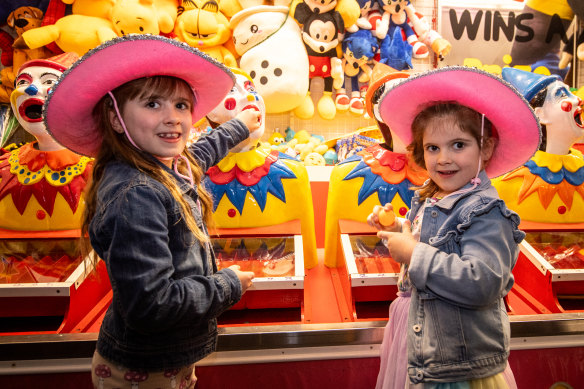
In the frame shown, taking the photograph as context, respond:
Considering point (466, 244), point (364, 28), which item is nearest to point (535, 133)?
point (466, 244)

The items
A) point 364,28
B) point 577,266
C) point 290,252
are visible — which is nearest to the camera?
point 577,266

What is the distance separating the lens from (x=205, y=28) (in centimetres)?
294

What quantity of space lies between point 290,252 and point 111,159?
92 cm

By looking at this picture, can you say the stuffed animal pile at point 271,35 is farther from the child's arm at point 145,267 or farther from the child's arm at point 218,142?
the child's arm at point 145,267

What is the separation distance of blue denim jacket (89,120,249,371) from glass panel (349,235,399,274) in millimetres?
766

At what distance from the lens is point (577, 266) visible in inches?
60.8

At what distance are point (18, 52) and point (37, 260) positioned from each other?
201 centimetres

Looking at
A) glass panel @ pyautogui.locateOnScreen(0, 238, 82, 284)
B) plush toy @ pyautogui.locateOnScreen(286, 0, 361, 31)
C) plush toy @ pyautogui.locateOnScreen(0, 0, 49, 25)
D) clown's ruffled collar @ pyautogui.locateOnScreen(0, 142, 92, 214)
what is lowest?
glass panel @ pyautogui.locateOnScreen(0, 238, 82, 284)

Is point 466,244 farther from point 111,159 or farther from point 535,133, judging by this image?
point 111,159

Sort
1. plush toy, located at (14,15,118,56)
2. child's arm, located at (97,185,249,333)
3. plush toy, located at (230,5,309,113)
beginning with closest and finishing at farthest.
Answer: child's arm, located at (97,185,249,333), plush toy, located at (14,15,118,56), plush toy, located at (230,5,309,113)

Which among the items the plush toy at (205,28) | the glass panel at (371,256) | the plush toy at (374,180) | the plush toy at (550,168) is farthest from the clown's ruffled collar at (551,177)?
the plush toy at (205,28)

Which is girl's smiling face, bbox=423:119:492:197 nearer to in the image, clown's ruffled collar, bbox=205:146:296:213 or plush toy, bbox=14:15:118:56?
clown's ruffled collar, bbox=205:146:296:213

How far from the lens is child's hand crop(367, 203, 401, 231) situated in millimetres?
1087

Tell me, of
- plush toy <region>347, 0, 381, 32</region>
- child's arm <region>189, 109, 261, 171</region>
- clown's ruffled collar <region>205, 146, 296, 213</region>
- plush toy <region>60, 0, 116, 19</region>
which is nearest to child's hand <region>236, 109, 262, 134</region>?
child's arm <region>189, 109, 261, 171</region>
